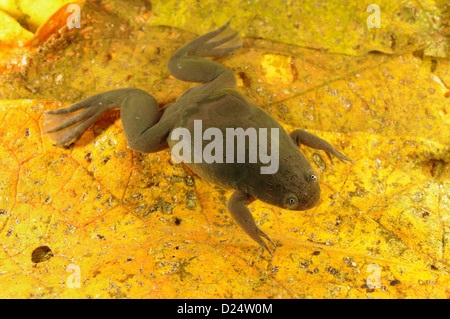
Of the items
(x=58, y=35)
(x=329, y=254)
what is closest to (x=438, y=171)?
(x=329, y=254)

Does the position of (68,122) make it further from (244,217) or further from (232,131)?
(244,217)

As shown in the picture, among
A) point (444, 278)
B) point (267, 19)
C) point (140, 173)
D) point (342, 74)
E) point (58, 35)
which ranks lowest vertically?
point (444, 278)

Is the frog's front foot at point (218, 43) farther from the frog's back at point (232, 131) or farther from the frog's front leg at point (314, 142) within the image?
the frog's front leg at point (314, 142)

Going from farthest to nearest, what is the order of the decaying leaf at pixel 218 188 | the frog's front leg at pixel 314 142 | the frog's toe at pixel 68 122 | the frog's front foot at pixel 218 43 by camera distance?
1. the frog's front foot at pixel 218 43
2. the frog's toe at pixel 68 122
3. the frog's front leg at pixel 314 142
4. the decaying leaf at pixel 218 188

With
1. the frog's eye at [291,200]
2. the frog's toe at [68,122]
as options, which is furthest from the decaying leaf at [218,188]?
the frog's eye at [291,200]

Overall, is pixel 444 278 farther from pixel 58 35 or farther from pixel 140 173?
pixel 58 35

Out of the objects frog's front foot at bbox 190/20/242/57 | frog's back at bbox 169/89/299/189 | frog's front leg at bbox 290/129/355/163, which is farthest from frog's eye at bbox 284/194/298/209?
frog's front foot at bbox 190/20/242/57

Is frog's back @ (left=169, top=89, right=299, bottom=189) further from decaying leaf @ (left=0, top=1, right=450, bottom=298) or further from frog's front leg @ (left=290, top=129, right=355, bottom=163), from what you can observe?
decaying leaf @ (left=0, top=1, right=450, bottom=298)
